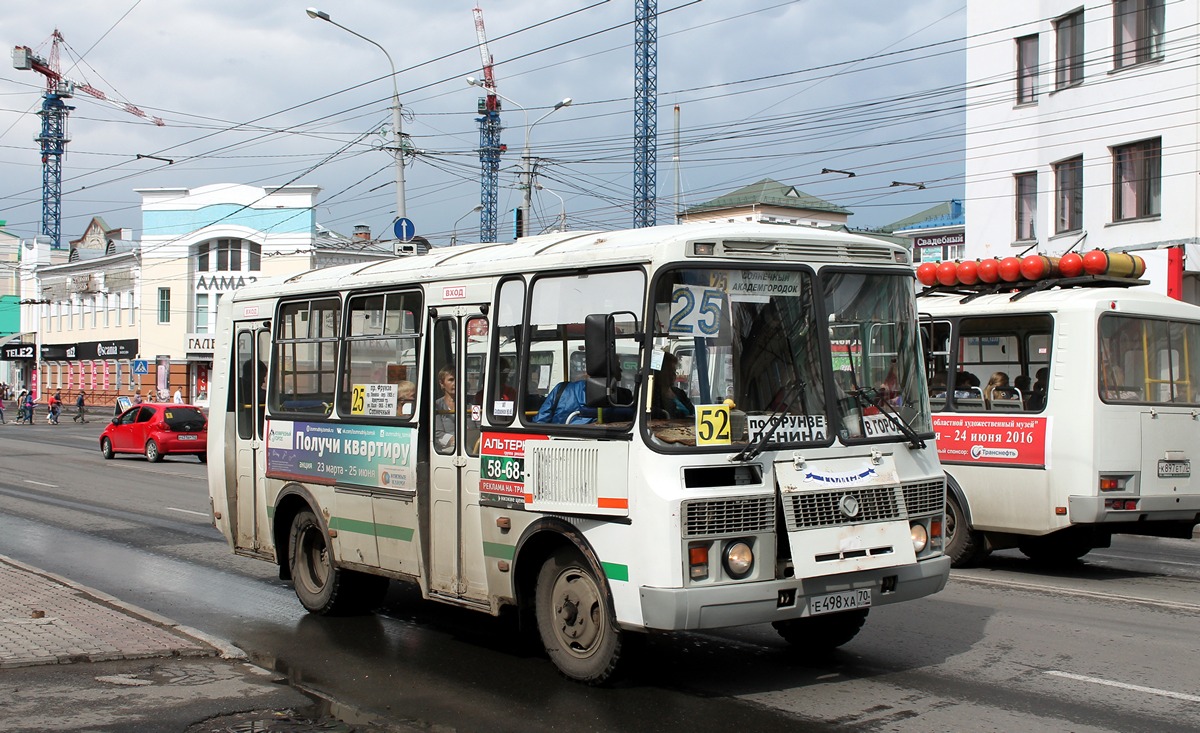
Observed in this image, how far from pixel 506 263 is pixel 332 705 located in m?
2.98

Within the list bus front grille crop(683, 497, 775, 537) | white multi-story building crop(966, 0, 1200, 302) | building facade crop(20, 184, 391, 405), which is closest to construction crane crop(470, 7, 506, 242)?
building facade crop(20, 184, 391, 405)

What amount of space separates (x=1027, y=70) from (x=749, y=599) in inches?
1030

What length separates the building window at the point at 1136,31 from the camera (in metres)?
25.8

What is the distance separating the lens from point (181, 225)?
6372cm

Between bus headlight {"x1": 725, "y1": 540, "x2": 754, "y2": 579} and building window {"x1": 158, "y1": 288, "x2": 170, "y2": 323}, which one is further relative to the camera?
building window {"x1": 158, "y1": 288, "x2": 170, "y2": 323}

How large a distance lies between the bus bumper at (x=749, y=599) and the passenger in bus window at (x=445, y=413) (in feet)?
7.42

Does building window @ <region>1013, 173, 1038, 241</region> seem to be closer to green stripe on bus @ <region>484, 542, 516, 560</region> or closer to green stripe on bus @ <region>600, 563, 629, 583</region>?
green stripe on bus @ <region>484, 542, 516, 560</region>

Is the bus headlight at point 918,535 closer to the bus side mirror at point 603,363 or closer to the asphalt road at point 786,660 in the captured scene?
the asphalt road at point 786,660

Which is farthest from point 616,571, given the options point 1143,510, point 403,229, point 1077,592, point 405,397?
point 403,229

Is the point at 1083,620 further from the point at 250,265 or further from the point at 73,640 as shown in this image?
the point at 250,265

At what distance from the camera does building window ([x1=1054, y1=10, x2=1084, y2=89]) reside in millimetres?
27922

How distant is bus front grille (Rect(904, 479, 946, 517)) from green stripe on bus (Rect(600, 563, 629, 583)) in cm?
183

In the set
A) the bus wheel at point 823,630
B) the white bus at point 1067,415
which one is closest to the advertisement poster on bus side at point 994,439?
the white bus at point 1067,415

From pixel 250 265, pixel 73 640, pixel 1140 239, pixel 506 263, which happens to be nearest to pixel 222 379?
pixel 73 640
